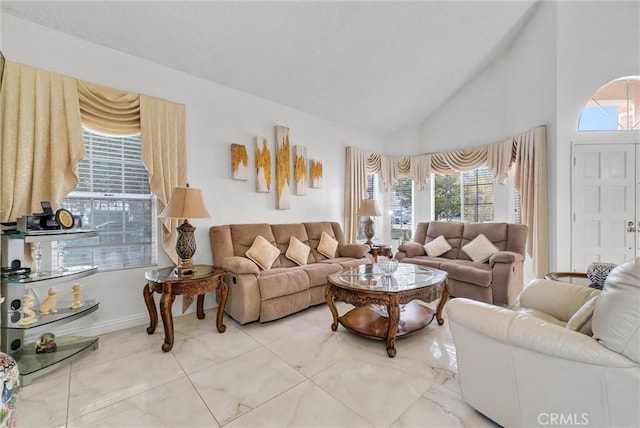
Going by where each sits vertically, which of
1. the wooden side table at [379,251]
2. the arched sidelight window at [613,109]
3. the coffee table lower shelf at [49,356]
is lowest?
the coffee table lower shelf at [49,356]

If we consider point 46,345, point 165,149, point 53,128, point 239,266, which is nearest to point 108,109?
point 53,128

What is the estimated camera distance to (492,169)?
443 cm

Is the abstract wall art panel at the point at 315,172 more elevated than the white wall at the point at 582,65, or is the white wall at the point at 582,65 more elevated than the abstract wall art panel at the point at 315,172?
the white wall at the point at 582,65

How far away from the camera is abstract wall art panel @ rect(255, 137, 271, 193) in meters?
3.67

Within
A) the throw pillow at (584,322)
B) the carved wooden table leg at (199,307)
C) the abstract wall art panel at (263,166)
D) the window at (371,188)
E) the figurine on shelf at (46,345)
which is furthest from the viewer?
the window at (371,188)

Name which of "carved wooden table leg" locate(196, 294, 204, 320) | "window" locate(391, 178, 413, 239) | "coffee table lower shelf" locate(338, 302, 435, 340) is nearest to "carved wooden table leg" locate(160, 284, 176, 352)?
"carved wooden table leg" locate(196, 294, 204, 320)

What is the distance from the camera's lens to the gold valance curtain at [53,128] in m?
2.14

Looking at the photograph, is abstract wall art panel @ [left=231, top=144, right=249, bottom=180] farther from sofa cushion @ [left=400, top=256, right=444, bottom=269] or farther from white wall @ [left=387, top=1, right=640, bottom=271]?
Answer: white wall @ [left=387, top=1, right=640, bottom=271]

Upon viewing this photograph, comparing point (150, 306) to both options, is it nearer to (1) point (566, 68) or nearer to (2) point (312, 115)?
(2) point (312, 115)

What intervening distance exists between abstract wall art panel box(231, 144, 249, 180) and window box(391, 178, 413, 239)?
329 centimetres

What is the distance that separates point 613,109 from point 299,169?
4.11 m

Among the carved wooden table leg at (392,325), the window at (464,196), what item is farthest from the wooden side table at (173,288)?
the window at (464,196)

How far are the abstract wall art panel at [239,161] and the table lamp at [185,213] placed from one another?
947mm

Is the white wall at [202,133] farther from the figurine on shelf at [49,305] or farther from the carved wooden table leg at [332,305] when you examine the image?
the carved wooden table leg at [332,305]
